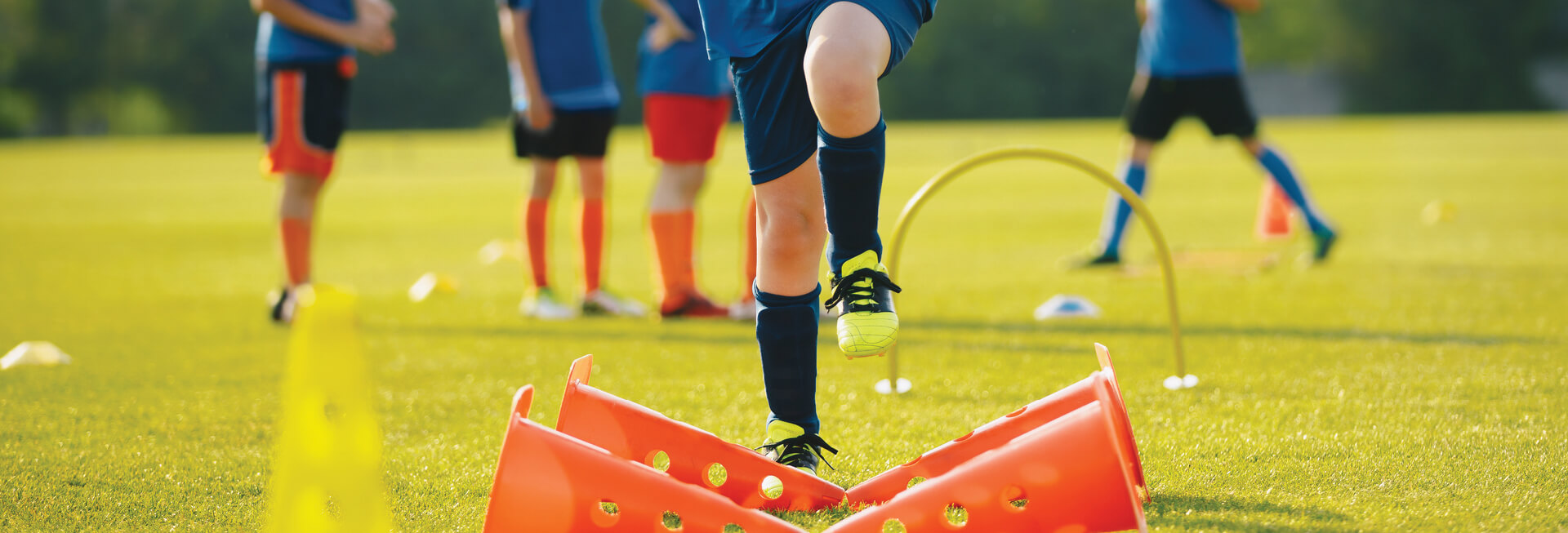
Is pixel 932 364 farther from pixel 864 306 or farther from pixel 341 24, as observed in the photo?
pixel 341 24

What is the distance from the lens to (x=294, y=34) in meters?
5.56

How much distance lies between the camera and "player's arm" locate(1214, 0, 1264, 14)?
665 cm

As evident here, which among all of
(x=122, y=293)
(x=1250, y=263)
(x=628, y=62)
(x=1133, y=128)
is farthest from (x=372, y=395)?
(x=628, y=62)

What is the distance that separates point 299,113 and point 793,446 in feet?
12.2

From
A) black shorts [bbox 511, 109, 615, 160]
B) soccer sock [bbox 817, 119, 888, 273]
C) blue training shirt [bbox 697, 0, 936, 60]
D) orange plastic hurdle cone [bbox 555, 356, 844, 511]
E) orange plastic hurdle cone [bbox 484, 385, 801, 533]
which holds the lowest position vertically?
black shorts [bbox 511, 109, 615, 160]

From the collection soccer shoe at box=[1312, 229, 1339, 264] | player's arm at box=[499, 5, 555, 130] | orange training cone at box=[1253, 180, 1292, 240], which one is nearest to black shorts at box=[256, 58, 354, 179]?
player's arm at box=[499, 5, 555, 130]

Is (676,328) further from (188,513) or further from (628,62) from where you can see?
(628,62)

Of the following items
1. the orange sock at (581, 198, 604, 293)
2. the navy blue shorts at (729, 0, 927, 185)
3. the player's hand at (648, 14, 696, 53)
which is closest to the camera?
the navy blue shorts at (729, 0, 927, 185)

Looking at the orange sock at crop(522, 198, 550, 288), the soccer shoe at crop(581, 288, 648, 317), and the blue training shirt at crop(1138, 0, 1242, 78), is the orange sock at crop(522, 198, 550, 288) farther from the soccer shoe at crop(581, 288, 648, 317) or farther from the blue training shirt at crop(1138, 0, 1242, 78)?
the blue training shirt at crop(1138, 0, 1242, 78)

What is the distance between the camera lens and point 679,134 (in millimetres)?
5699

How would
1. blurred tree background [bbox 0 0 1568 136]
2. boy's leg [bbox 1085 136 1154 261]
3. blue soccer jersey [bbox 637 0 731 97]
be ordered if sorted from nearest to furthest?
blue soccer jersey [bbox 637 0 731 97]
boy's leg [bbox 1085 136 1154 261]
blurred tree background [bbox 0 0 1568 136]

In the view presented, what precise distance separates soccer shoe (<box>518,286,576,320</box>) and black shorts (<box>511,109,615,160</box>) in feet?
2.07

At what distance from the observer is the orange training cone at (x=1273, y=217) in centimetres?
876

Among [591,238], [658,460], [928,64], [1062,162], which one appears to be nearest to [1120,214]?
[591,238]
